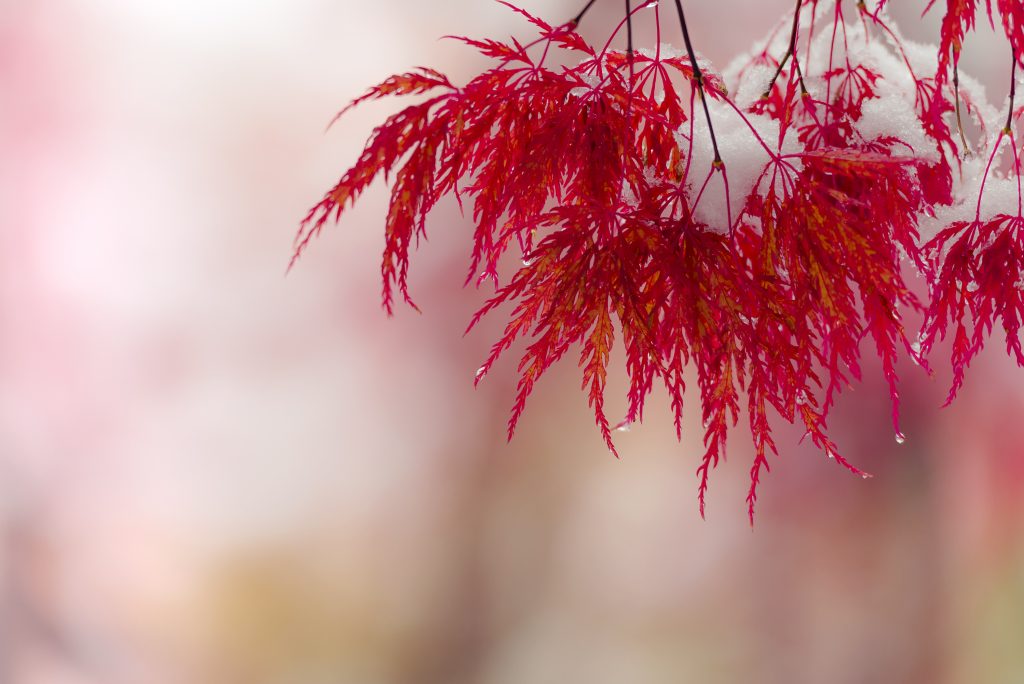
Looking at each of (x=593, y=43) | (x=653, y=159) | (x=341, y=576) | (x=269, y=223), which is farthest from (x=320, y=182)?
(x=653, y=159)

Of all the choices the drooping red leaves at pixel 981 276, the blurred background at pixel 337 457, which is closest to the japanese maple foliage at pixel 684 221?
the drooping red leaves at pixel 981 276

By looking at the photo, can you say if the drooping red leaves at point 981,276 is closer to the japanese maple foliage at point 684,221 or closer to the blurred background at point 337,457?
the japanese maple foliage at point 684,221

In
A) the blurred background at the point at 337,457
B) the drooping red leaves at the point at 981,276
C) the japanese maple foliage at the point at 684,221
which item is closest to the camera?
the japanese maple foliage at the point at 684,221

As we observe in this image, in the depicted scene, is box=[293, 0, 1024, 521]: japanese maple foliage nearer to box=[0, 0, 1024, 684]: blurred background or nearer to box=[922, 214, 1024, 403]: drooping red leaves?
box=[922, 214, 1024, 403]: drooping red leaves

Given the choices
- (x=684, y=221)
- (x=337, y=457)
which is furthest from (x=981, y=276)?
(x=337, y=457)

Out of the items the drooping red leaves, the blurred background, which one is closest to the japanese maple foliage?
the drooping red leaves

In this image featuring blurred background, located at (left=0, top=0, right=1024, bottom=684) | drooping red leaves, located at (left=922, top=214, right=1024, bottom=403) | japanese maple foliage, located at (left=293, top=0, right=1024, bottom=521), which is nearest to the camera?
japanese maple foliage, located at (left=293, top=0, right=1024, bottom=521)

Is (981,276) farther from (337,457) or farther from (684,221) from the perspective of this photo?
(337,457)

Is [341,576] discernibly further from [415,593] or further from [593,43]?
[593,43]
